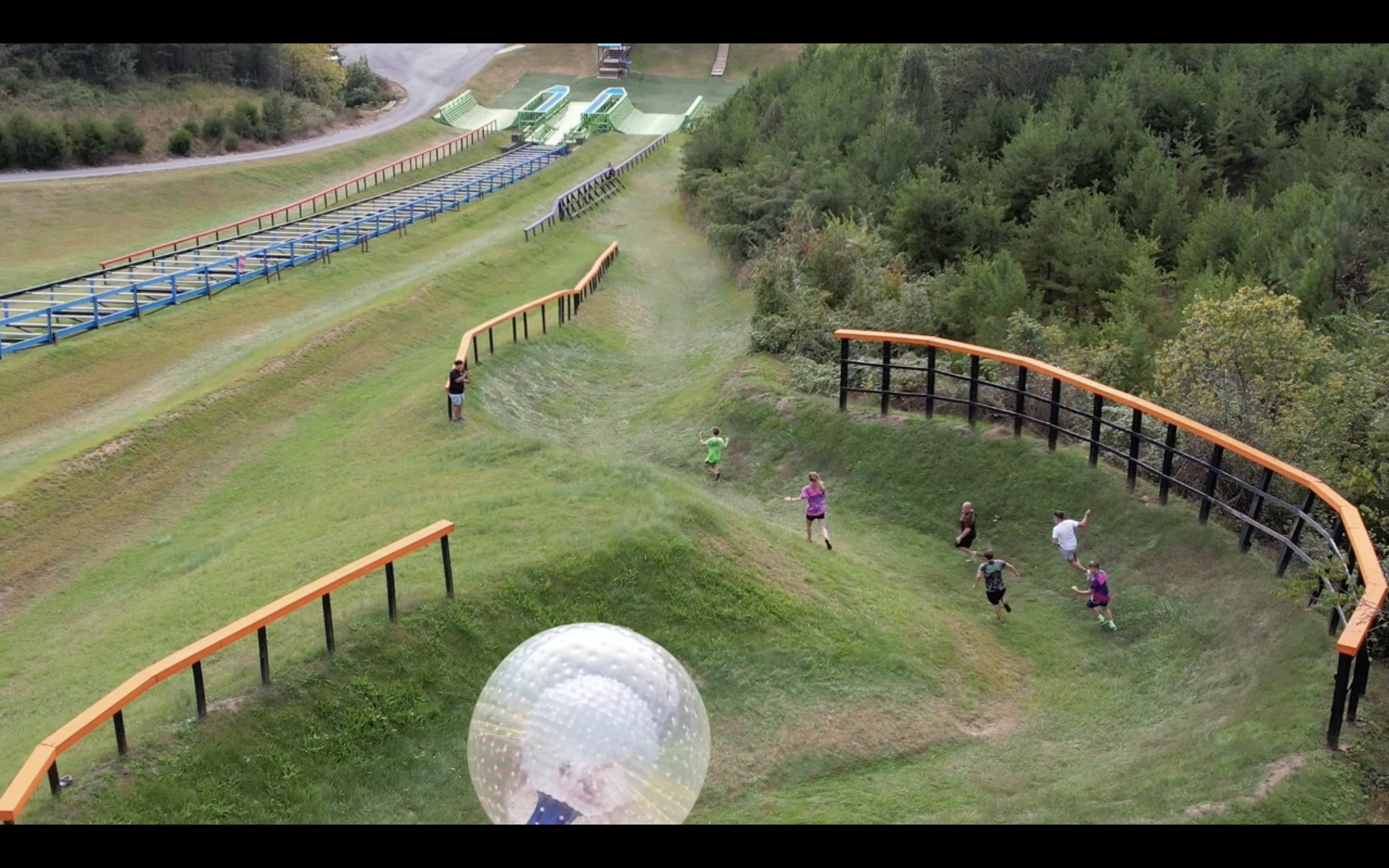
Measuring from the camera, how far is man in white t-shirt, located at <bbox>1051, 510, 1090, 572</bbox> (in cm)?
1408

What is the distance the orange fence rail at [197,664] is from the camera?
735cm

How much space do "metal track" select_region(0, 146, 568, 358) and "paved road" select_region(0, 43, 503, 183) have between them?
301 inches

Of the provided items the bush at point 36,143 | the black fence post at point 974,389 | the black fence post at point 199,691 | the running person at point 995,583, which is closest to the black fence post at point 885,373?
the black fence post at point 974,389

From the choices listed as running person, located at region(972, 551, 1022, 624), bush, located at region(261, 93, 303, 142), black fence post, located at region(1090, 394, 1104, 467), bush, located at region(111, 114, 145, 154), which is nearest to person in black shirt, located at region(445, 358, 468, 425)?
running person, located at region(972, 551, 1022, 624)

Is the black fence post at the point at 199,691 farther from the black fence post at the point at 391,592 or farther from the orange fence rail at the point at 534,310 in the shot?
the orange fence rail at the point at 534,310

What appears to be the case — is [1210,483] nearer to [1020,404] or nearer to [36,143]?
[1020,404]

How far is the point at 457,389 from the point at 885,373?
679cm

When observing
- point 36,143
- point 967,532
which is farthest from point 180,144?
point 967,532

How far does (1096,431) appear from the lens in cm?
1523

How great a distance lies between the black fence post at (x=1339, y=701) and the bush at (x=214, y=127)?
52.2m

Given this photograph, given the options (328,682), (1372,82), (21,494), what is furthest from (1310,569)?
(1372,82)

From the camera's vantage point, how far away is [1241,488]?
45.8 ft
